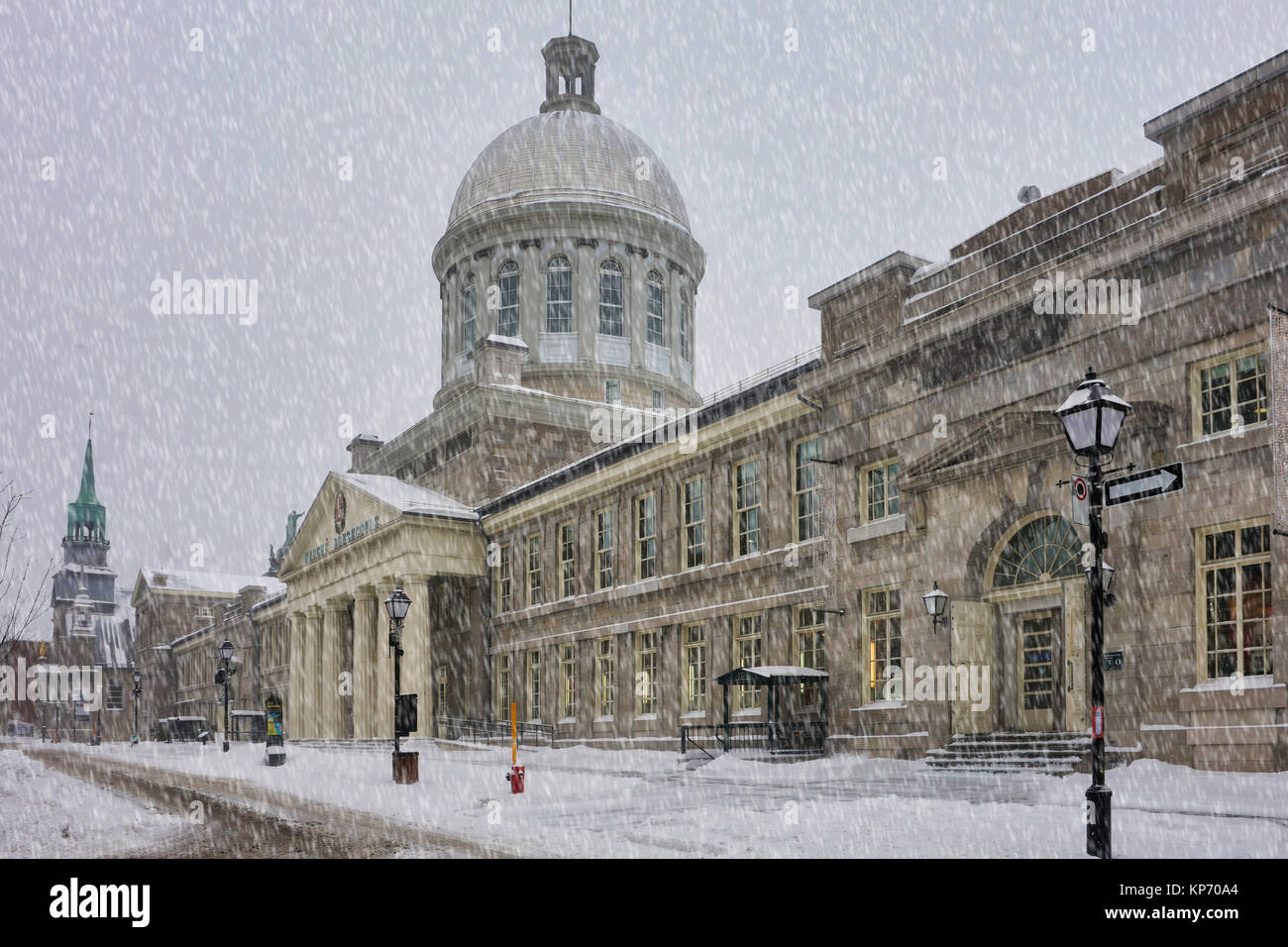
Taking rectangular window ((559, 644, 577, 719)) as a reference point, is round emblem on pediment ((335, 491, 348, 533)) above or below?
above

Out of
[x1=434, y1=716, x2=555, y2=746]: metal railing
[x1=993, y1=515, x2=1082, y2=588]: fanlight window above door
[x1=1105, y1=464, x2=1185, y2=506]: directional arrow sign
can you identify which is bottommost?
[x1=434, y1=716, x2=555, y2=746]: metal railing

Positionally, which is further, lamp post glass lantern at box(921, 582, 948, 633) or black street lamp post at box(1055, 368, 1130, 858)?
lamp post glass lantern at box(921, 582, 948, 633)

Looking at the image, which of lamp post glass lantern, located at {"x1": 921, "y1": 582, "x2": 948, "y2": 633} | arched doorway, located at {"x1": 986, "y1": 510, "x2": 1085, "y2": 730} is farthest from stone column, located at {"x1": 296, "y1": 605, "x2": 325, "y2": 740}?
arched doorway, located at {"x1": 986, "y1": 510, "x2": 1085, "y2": 730}

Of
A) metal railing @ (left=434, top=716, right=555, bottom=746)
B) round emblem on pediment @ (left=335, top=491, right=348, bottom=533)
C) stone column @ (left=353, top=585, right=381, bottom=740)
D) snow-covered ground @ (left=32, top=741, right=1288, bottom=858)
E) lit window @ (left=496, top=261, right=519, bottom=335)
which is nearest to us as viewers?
snow-covered ground @ (left=32, top=741, right=1288, bottom=858)

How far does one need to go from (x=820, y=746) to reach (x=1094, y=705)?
1784 cm

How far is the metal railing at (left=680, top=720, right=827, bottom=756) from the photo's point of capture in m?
30.1

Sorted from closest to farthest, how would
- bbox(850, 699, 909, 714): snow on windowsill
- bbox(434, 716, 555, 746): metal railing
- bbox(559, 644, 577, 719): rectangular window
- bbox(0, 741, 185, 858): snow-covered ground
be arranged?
bbox(0, 741, 185, 858): snow-covered ground
bbox(850, 699, 909, 714): snow on windowsill
bbox(559, 644, 577, 719): rectangular window
bbox(434, 716, 555, 746): metal railing

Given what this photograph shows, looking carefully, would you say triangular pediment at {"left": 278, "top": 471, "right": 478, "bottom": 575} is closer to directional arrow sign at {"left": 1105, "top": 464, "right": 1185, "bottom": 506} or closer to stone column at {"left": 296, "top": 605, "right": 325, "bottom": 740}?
stone column at {"left": 296, "top": 605, "right": 325, "bottom": 740}

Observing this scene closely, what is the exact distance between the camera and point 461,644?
51938 millimetres

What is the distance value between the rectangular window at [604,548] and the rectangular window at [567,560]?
1.34 metres

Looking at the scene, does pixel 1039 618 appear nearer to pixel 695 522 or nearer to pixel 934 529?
pixel 934 529

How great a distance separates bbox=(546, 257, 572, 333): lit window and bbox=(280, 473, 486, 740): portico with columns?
11.3 meters

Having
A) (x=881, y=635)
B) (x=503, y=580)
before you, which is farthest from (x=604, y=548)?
(x=881, y=635)
